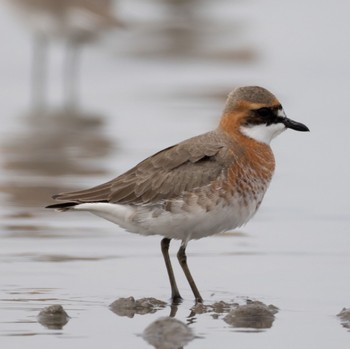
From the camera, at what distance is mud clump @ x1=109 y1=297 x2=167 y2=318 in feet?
26.9

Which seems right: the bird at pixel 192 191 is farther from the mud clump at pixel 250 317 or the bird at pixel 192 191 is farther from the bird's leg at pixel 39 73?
the bird's leg at pixel 39 73

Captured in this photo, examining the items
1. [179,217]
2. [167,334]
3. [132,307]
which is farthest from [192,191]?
[167,334]

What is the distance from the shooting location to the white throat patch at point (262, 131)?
922cm

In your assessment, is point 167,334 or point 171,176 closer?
point 167,334

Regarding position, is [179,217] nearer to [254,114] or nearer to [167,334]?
[254,114]

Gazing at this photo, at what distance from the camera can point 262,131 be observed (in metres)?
9.26

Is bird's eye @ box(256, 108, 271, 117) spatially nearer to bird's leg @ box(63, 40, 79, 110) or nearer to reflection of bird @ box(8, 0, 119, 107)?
bird's leg @ box(63, 40, 79, 110)

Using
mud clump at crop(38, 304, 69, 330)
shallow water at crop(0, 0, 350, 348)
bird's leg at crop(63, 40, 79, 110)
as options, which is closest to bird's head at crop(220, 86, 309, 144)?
shallow water at crop(0, 0, 350, 348)

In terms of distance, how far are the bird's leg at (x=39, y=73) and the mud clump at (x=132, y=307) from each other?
8.60m

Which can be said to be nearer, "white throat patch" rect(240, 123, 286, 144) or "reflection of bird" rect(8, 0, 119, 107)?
"white throat patch" rect(240, 123, 286, 144)

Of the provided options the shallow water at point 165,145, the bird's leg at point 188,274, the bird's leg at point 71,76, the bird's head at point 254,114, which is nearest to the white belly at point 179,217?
the bird's leg at point 188,274

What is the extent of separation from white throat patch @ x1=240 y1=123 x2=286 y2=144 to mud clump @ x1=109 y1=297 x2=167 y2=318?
4.93ft

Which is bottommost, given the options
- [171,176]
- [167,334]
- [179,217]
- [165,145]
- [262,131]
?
[167,334]

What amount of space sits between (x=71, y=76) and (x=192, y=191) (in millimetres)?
10231
